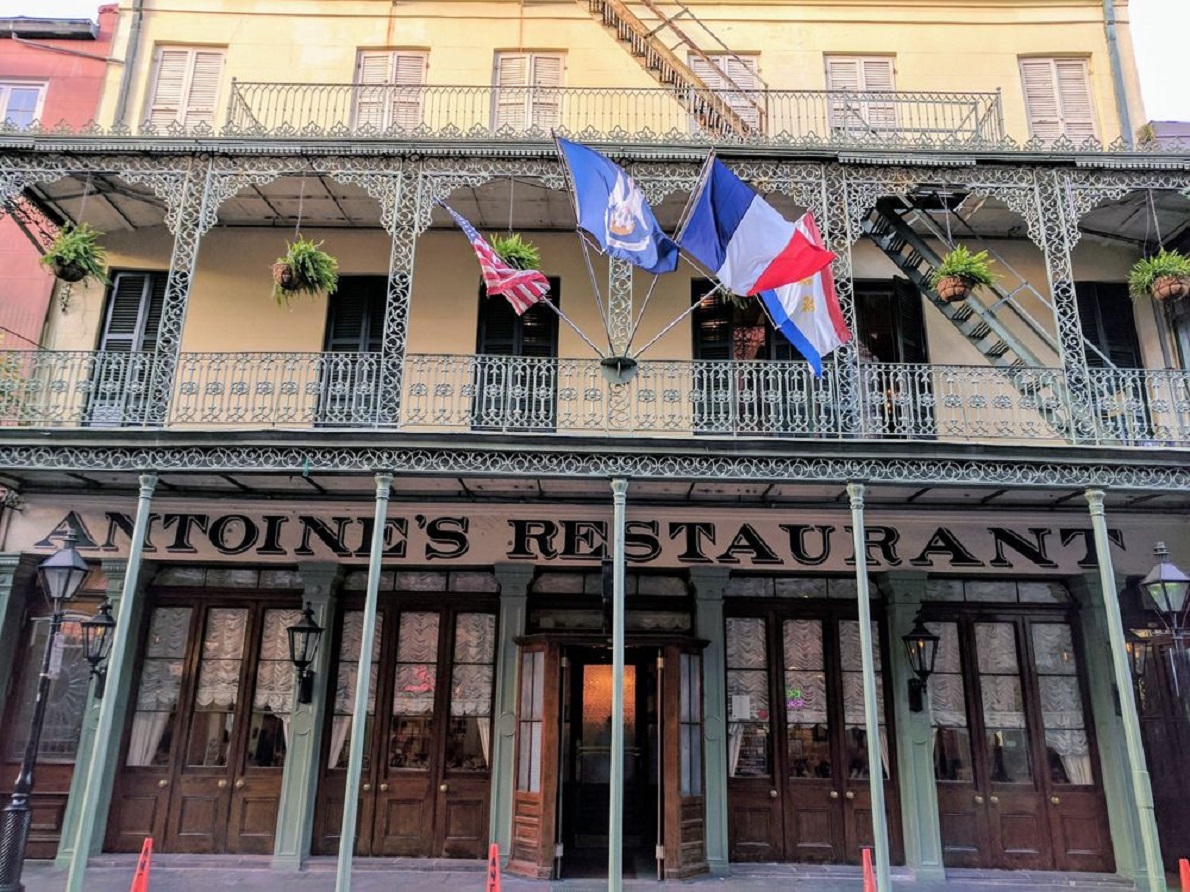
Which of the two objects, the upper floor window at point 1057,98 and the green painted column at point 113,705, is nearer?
the green painted column at point 113,705

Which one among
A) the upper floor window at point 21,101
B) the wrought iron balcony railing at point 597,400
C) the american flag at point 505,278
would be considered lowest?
the wrought iron balcony railing at point 597,400

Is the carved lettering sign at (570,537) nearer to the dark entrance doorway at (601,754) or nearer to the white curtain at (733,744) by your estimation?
the dark entrance doorway at (601,754)

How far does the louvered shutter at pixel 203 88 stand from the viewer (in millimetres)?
12906

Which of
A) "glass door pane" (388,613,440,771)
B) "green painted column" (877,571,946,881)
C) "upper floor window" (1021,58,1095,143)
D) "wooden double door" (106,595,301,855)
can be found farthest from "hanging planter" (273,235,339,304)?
"upper floor window" (1021,58,1095,143)

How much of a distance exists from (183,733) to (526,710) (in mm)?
4604

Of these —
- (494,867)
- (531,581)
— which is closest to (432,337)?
(531,581)

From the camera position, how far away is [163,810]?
1080cm

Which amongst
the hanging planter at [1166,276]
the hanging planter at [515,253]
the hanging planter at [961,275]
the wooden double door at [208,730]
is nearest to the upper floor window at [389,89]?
the hanging planter at [515,253]

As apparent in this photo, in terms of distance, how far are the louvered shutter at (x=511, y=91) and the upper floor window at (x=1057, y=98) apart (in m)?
7.81

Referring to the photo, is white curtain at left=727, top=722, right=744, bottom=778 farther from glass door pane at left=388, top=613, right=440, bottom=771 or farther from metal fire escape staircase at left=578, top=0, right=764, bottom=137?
metal fire escape staircase at left=578, top=0, right=764, bottom=137

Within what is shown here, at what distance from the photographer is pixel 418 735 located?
11.1m

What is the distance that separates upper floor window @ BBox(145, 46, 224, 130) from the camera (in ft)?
42.4

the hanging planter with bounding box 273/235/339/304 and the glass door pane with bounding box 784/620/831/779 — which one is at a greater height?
the hanging planter with bounding box 273/235/339/304

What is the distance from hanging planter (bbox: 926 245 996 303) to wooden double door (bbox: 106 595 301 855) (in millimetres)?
9498
